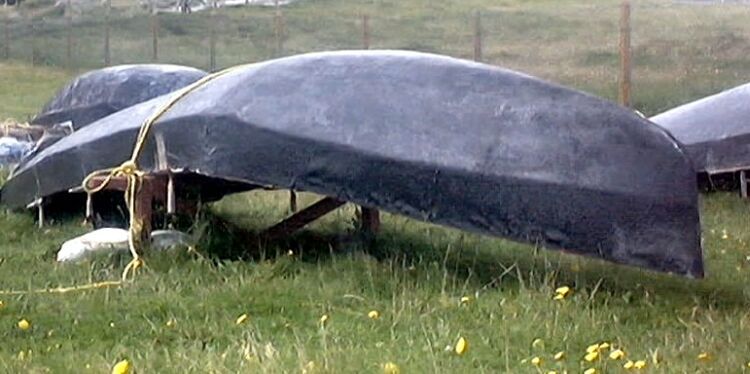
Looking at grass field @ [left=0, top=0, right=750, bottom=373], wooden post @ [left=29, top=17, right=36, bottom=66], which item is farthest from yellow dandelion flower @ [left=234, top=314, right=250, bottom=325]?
wooden post @ [left=29, top=17, right=36, bottom=66]

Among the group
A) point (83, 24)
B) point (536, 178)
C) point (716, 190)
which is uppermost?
point (536, 178)

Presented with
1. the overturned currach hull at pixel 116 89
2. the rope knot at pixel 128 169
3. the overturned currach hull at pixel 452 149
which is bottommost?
the overturned currach hull at pixel 116 89

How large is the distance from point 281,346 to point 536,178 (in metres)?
1.71

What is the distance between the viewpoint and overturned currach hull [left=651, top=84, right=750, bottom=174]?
9.95 metres

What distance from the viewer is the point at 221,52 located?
25.0 m

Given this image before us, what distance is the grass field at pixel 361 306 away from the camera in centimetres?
506

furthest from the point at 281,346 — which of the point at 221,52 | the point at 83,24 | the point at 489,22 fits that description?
the point at 83,24

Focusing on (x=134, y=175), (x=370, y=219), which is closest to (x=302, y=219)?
(x=370, y=219)

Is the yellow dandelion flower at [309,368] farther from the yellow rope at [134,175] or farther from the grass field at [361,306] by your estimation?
the yellow rope at [134,175]

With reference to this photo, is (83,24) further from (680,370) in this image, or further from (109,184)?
(680,370)

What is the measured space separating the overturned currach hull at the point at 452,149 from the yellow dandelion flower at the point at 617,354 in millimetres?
1179

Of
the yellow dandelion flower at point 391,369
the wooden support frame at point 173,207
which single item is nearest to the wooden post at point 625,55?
the wooden support frame at point 173,207

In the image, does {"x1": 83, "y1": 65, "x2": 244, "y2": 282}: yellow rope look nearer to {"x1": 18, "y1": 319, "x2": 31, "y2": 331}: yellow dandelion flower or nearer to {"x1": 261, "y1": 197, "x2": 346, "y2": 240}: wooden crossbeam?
{"x1": 261, "y1": 197, "x2": 346, "y2": 240}: wooden crossbeam

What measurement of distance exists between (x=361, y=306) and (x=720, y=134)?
16.4ft
